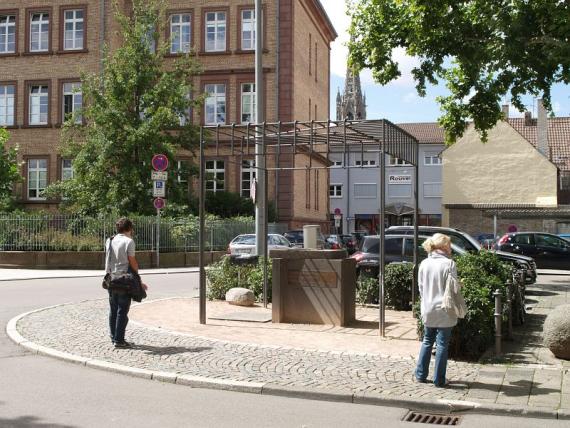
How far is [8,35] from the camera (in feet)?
138

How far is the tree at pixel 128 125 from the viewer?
3119cm

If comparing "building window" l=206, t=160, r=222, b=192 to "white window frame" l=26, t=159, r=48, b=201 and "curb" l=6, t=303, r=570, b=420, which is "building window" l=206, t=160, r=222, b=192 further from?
"curb" l=6, t=303, r=570, b=420

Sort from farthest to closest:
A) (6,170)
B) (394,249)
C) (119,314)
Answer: (6,170) → (394,249) → (119,314)

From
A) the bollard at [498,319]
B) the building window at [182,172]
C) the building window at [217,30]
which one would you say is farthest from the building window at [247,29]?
the bollard at [498,319]

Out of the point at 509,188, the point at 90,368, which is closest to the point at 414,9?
the point at 90,368

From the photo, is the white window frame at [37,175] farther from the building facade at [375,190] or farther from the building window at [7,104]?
the building facade at [375,190]

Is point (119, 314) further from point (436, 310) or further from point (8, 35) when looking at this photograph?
→ point (8, 35)

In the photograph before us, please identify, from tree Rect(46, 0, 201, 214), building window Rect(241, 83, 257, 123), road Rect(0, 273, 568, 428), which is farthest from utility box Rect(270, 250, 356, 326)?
building window Rect(241, 83, 257, 123)

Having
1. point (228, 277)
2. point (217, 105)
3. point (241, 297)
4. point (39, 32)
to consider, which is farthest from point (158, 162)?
point (39, 32)

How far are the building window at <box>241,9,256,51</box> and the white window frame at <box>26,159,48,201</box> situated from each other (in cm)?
1328

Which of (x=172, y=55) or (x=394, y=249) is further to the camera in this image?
(x=172, y=55)

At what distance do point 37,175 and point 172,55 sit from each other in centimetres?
1045

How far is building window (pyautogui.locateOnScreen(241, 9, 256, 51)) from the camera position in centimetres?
3888

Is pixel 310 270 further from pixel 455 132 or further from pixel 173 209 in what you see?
pixel 173 209
